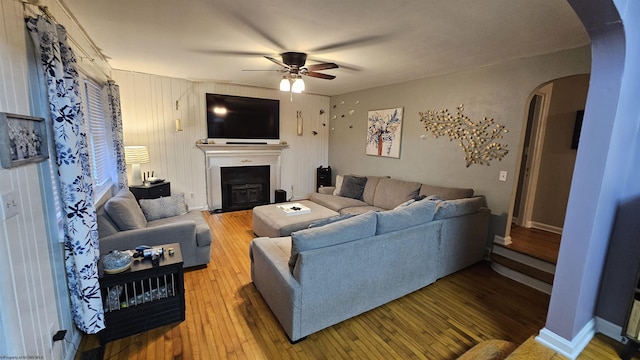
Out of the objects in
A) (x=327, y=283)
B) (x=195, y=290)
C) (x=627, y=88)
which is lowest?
(x=195, y=290)

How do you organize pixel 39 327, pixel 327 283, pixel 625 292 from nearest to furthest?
pixel 39 327 < pixel 625 292 < pixel 327 283

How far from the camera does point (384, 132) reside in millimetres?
5020

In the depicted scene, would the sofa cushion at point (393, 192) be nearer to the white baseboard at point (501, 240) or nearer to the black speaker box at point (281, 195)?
the white baseboard at point (501, 240)

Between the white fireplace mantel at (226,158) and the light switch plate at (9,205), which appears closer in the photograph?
the light switch plate at (9,205)

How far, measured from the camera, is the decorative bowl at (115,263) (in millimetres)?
2014

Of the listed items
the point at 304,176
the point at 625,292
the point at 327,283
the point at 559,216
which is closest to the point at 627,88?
the point at 625,292

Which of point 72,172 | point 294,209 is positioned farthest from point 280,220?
point 72,172

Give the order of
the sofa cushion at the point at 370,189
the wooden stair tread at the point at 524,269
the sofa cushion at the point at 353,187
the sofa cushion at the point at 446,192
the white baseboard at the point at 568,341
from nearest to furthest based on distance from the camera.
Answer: the white baseboard at the point at 568,341 → the wooden stair tread at the point at 524,269 → the sofa cushion at the point at 446,192 → the sofa cushion at the point at 370,189 → the sofa cushion at the point at 353,187

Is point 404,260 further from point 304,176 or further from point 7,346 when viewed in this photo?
point 304,176

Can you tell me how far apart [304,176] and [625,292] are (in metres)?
5.29

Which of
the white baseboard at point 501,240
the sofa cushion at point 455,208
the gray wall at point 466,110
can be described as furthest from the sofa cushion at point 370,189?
the white baseboard at point 501,240

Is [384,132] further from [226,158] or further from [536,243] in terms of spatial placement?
[226,158]

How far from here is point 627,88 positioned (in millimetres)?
1561

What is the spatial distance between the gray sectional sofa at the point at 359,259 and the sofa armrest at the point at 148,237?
2.77 ft
